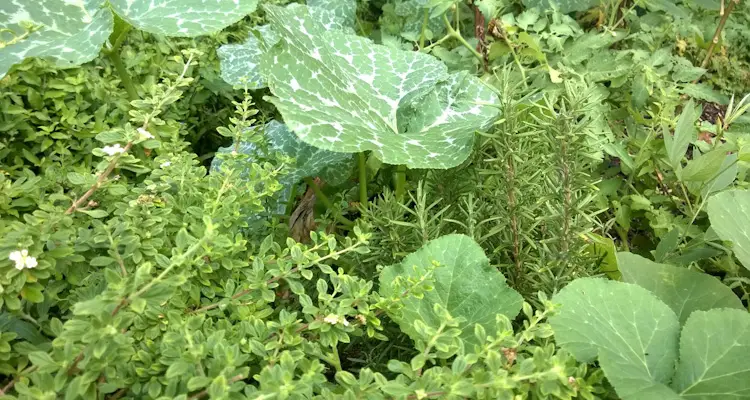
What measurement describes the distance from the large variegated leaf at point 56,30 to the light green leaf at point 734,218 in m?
1.18

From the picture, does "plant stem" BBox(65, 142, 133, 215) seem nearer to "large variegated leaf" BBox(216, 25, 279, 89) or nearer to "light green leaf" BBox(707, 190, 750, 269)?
"large variegated leaf" BBox(216, 25, 279, 89)

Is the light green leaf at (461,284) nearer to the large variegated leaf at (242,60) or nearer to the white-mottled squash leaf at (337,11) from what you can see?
the large variegated leaf at (242,60)

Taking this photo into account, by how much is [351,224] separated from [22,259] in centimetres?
63

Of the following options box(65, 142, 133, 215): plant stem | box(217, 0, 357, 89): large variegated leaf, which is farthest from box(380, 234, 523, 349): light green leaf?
box(217, 0, 357, 89): large variegated leaf

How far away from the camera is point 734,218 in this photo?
959 millimetres

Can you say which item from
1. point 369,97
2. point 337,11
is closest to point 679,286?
point 369,97

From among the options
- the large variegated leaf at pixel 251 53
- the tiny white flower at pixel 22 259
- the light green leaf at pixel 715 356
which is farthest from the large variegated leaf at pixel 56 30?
the light green leaf at pixel 715 356

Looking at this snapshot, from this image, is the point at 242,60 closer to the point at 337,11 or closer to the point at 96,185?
the point at 337,11

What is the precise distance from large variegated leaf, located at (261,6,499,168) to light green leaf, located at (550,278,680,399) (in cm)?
31

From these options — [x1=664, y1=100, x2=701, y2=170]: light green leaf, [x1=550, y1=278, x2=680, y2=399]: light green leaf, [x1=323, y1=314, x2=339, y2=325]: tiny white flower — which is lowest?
[x1=550, y1=278, x2=680, y2=399]: light green leaf

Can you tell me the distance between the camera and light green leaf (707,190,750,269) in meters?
0.92

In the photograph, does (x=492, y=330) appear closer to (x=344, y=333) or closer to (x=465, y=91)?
(x=344, y=333)

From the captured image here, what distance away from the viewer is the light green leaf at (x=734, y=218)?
92cm

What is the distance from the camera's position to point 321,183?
144 centimetres
